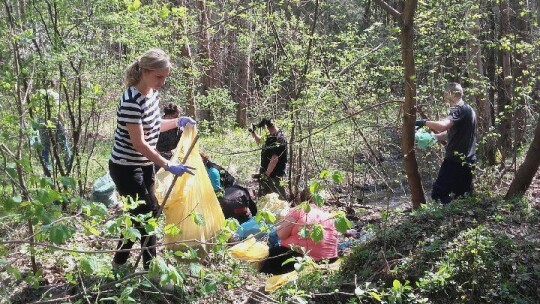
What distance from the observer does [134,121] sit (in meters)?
A: 3.80

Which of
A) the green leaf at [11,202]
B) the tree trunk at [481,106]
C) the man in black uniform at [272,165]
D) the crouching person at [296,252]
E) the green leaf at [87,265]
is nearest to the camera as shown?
the green leaf at [11,202]

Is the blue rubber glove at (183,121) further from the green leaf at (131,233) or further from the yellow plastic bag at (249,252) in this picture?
the green leaf at (131,233)

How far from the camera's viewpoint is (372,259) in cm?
449

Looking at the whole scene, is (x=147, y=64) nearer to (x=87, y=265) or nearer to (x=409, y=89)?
(x=87, y=265)

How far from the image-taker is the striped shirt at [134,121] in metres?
3.82

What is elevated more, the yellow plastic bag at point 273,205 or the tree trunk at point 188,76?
the tree trunk at point 188,76

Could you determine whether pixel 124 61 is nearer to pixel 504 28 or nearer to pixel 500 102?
pixel 504 28

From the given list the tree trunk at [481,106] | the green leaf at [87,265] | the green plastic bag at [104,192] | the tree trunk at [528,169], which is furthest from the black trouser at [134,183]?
the tree trunk at [481,106]

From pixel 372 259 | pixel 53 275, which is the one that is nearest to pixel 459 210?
pixel 372 259

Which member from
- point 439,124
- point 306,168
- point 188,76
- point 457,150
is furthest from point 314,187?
point 188,76

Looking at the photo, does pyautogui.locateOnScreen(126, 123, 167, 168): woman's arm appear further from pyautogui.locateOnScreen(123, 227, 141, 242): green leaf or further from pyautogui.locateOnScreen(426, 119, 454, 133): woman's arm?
pyautogui.locateOnScreen(426, 119, 454, 133): woman's arm

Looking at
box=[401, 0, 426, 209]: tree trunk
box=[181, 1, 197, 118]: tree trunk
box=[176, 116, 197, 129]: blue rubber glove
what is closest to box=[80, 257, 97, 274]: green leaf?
box=[176, 116, 197, 129]: blue rubber glove

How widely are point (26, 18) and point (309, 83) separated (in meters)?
3.58

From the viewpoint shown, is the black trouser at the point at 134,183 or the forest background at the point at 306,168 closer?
the forest background at the point at 306,168
